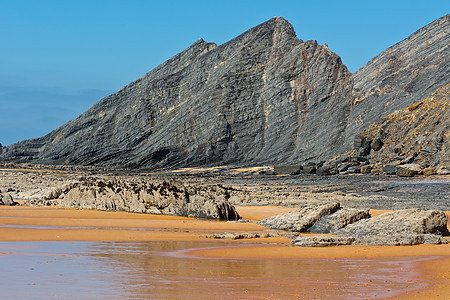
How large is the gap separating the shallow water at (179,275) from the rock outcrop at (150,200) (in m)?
10.4

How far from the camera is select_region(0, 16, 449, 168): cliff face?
269 ft

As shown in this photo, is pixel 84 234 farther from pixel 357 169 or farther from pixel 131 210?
pixel 357 169

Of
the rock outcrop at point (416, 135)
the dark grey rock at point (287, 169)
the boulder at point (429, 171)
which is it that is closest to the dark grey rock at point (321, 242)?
the rock outcrop at point (416, 135)

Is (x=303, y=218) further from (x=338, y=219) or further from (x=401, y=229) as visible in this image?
(x=401, y=229)

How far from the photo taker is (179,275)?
8898 mm

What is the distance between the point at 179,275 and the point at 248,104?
3639 inches

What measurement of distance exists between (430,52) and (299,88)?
22.3 meters

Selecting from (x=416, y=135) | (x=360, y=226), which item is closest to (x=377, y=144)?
(x=416, y=135)

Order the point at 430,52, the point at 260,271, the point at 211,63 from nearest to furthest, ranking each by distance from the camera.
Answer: the point at 260,271 → the point at 430,52 → the point at 211,63

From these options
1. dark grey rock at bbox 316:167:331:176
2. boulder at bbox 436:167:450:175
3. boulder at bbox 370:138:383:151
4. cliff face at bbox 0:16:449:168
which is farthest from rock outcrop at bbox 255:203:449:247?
cliff face at bbox 0:16:449:168

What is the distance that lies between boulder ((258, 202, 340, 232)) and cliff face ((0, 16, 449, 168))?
190 ft

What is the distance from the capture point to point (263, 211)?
85.4 ft

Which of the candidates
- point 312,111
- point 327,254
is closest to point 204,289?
point 327,254

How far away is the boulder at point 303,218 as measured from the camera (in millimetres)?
18547
